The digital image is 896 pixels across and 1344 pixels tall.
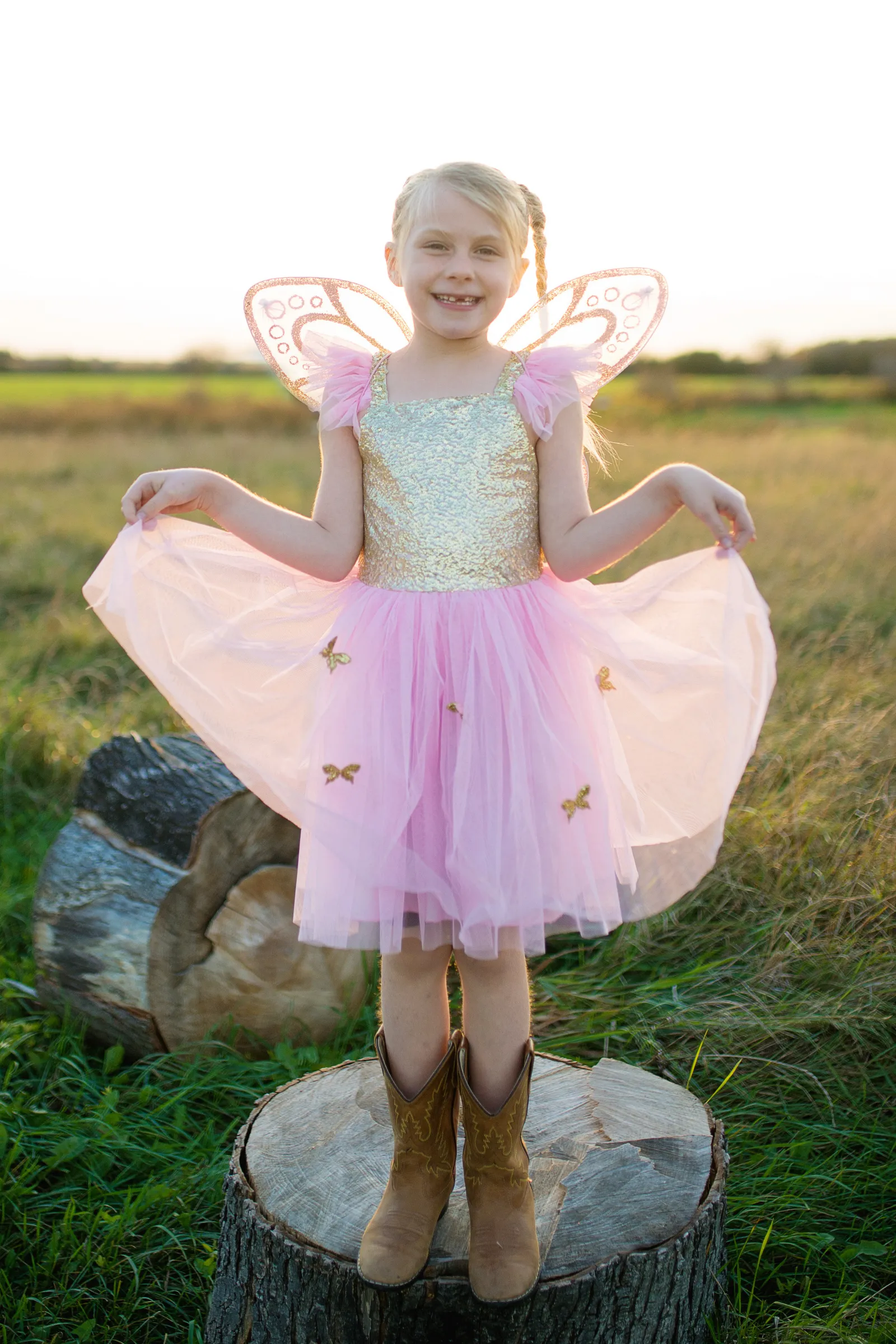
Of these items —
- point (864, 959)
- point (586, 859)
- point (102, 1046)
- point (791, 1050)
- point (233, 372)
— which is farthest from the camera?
point (233, 372)

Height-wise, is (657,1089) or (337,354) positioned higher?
(337,354)

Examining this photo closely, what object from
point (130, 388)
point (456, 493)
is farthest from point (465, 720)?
point (130, 388)

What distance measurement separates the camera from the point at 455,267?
1.95 m

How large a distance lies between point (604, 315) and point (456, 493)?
0.50 meters

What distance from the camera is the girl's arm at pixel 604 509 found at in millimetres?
1864

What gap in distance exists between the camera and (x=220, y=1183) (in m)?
2.46

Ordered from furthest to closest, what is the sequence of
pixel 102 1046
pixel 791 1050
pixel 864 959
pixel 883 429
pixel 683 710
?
pixel 883 429 < pixel 102 1046 < pixel 864 959 < pixel 791 1050 < pixel 683 710

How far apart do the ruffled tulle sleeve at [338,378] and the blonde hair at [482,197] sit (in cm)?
23

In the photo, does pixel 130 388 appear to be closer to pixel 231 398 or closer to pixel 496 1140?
pixel 231 398

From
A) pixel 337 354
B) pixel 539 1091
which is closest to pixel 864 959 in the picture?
pixel 539 1091

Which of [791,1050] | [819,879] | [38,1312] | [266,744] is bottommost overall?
[38,1312]

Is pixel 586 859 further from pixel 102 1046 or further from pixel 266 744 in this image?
pixel 102 1046

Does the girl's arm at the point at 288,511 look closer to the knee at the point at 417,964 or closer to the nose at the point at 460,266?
the nose at the point at 460,266

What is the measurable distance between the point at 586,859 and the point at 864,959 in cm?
131
